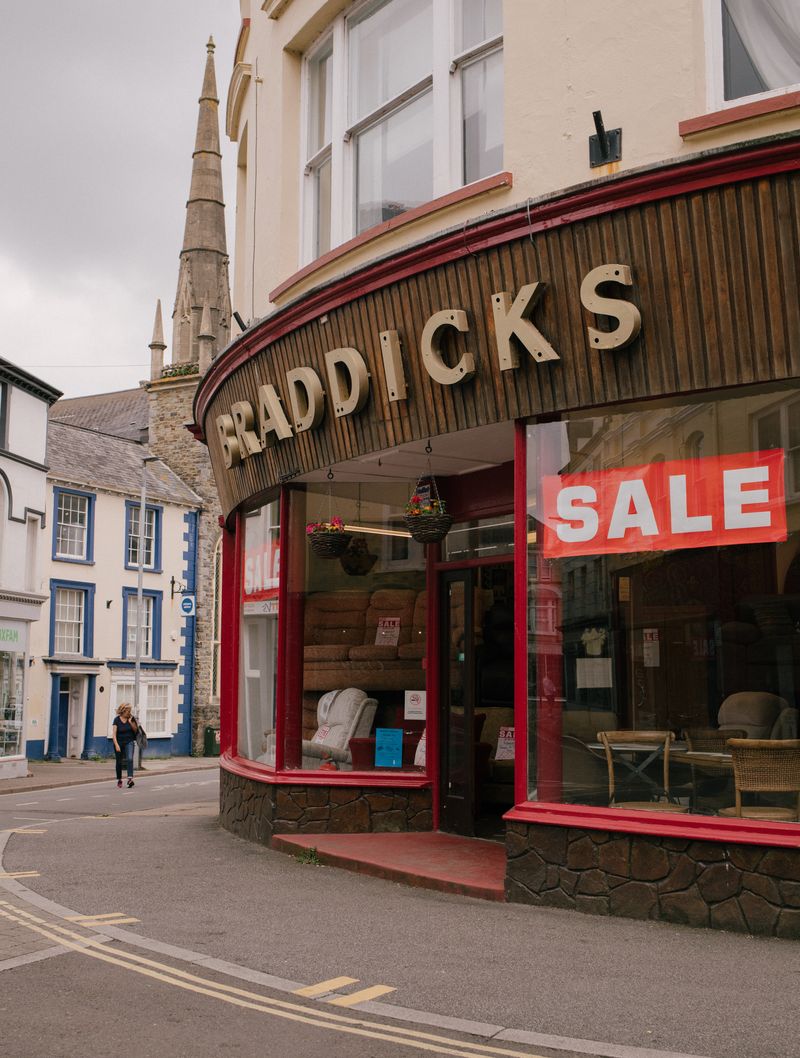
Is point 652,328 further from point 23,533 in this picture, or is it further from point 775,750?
point 23,533

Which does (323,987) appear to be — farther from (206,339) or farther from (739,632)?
(206,339)

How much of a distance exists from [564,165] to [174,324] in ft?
176

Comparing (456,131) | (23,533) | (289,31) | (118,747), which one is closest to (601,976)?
(456,131)

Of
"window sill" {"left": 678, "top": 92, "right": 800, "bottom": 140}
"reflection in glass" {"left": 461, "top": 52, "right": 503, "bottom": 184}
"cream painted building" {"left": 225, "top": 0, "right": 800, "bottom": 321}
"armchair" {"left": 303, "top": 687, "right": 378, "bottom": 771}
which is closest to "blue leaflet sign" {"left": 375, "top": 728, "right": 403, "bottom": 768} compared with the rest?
"armchair" {"left": 303, "top": 687, "right": 378, "bottom": 771}

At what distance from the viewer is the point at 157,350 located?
49719mm

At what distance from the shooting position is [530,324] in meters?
8.00

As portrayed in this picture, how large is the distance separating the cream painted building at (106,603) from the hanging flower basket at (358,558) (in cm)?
2449

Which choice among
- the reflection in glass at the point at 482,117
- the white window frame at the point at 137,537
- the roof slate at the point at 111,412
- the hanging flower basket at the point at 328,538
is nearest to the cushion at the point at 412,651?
the hanging flower basket at the point at 328,538

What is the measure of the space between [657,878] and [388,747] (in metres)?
4.20

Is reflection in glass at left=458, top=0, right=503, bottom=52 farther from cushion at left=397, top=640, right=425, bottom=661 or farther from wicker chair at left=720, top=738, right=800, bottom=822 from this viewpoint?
wicker chair at left=720, top=738, right=800, bottom=822

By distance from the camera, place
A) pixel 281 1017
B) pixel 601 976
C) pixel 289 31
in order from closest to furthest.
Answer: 1. pixel 281 1017
2. pixel 601 976
3. pixel 289 31

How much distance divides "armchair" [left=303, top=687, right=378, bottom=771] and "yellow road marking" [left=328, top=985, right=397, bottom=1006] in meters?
5.20

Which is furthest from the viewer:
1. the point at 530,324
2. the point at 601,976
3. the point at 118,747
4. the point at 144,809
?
the point at 118,747

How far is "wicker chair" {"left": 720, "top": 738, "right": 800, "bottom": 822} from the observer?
7.12m
